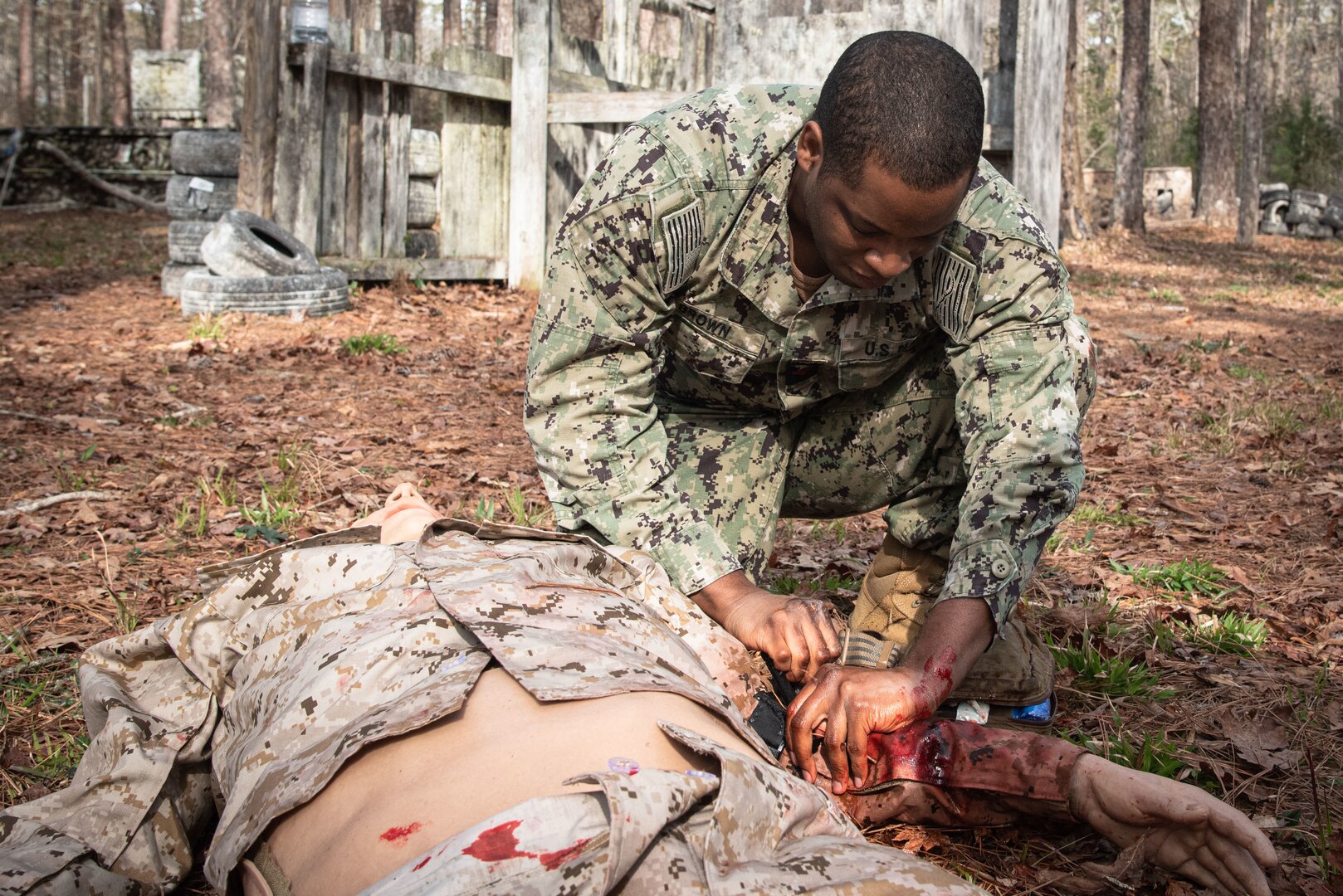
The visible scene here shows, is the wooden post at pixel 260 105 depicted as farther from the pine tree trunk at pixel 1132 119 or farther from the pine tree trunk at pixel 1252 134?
the pine tree trunk at pixel 1132 119

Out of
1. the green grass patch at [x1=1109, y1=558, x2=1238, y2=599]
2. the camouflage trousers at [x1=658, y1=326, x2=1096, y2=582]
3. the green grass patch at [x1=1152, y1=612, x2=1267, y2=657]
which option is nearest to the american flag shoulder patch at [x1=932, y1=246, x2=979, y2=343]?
the camouflage trousers at [x1=658, y1=326, x2=1096, y2=582]

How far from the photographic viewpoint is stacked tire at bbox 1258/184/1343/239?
18.6m

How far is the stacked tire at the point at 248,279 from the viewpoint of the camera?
7.11 m

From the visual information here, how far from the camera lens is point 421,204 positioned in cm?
843

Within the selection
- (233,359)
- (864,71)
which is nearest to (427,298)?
(233,359)

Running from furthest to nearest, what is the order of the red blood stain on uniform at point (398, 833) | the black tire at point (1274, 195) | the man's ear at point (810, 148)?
the black tire at point (1274, 195) < the man's ear at point (810, 148) < the red blood stain on uniform at point (398, 833)

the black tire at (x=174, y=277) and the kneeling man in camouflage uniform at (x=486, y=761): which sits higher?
the black tire at (x=174, y=277)

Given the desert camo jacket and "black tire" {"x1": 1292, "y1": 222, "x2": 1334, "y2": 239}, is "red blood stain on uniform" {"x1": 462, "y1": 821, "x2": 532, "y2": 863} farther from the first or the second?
"black tire" {"x1": 1292, "y1": 222, "x2": 1334, "y2": 239}

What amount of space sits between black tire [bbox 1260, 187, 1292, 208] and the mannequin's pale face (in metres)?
20.1

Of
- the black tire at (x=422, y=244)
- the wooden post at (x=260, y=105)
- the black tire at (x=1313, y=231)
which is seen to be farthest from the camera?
the black tire at (x=1313, y=231)

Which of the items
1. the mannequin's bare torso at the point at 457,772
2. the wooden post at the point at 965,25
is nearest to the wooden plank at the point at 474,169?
the wooden post at the point at 965,25

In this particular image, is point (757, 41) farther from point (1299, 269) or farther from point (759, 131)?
point (1299, 269)

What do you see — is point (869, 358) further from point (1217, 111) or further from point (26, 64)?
point (26, 64)

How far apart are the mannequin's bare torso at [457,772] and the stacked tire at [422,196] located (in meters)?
7.21
